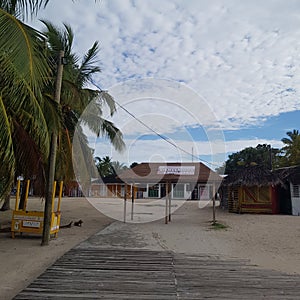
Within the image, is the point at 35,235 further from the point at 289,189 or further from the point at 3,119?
the point at 289,189

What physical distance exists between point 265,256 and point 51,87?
284 inches

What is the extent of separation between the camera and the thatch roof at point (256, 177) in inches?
720

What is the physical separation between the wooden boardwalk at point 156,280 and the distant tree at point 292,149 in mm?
26268

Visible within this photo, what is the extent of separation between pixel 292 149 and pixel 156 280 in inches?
1148

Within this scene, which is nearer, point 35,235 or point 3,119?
point 3,119

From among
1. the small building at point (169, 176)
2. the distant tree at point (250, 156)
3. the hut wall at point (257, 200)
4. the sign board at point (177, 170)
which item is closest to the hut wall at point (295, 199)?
the hut wall at point (257, 200)

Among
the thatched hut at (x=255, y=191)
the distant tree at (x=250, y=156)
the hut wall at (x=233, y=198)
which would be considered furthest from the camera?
the distant tree at (x=250, y=156)

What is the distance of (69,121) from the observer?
12.4 metres

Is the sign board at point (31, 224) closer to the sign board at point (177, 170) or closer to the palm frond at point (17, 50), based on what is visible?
the palm frond at point (17, 50)

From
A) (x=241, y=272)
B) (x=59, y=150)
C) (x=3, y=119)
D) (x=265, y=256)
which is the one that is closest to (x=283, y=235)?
(x=265, y=256)

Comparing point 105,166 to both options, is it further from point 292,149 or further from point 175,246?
point 175,246

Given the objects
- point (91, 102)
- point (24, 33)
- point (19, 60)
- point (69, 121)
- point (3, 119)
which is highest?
point (91, 102)

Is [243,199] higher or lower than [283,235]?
higher

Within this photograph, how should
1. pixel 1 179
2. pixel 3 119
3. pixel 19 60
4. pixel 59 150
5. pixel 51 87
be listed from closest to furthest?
pixel 19 60, pixel 3 119, pixel 1 179, pixel 51 87, pixel 59 150
